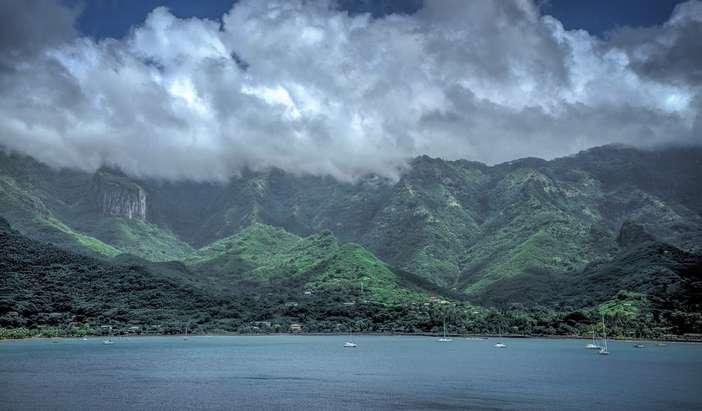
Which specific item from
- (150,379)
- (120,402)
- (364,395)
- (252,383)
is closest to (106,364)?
(150,379)

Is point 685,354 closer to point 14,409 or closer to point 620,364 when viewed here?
point 620,364

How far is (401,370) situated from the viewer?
129 meters

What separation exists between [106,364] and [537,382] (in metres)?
88.3

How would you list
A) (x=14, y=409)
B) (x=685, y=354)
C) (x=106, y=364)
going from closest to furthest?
(x=14, y=409), (x=106, y=364), (x=685, y=354)

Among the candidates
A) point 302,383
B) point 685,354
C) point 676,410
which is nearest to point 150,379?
point 302,383

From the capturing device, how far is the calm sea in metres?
83.4

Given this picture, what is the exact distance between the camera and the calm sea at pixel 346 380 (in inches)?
3285

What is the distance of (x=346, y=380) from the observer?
4380 inches

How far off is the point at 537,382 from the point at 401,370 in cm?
2990

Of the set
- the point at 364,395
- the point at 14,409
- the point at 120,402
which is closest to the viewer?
the point at 14,409

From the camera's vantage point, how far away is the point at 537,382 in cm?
10862

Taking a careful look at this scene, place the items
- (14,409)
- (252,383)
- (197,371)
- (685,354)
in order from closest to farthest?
(14,409), (252,383), (197,371), (685,354)

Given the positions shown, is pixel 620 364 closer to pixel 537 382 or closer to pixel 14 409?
pixel 537 382

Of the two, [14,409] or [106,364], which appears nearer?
[14,409]
